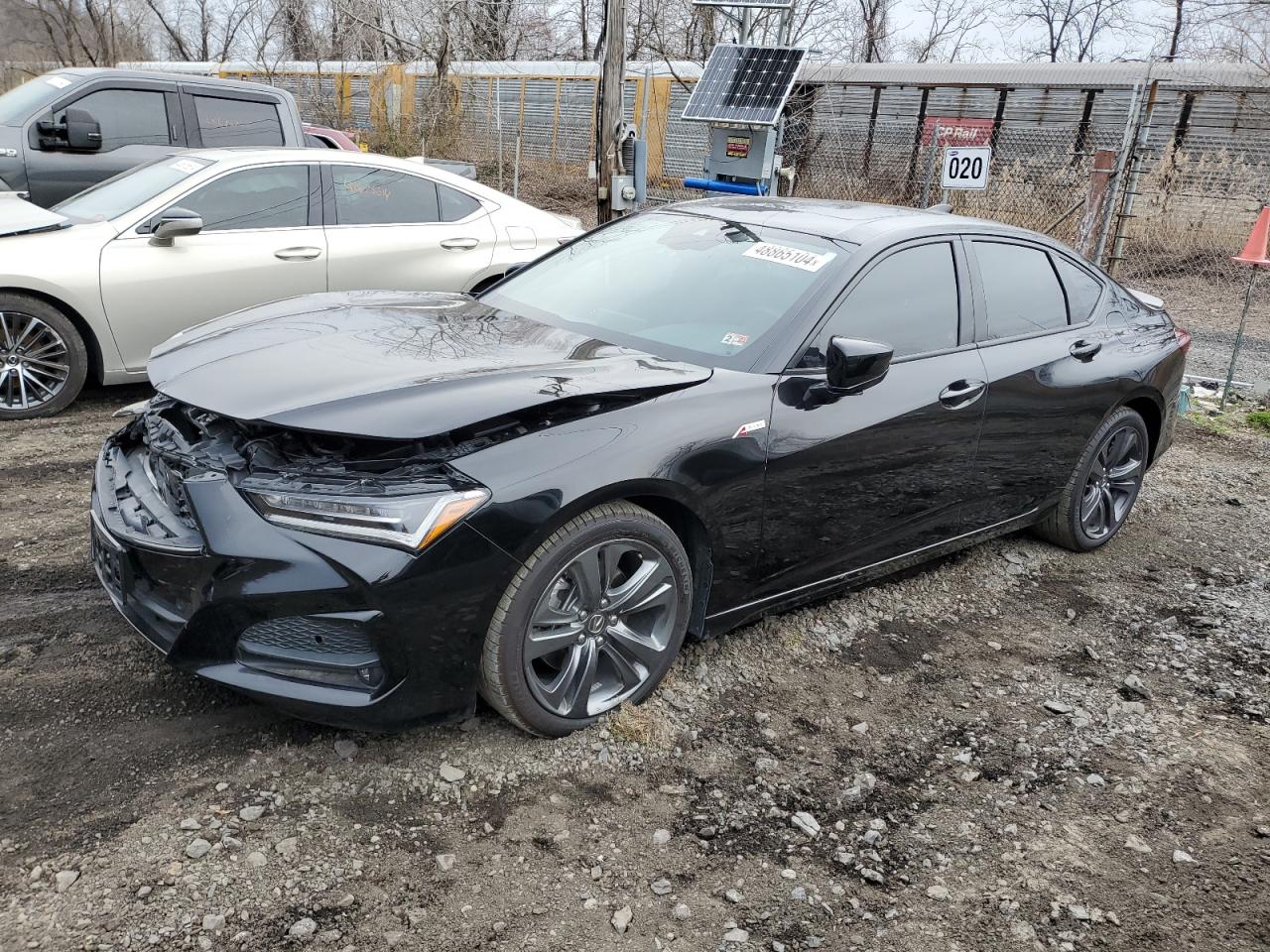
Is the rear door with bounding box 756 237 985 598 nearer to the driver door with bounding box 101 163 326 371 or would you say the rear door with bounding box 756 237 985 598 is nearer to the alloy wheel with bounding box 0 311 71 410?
the driver door with bounding box 101 163 326 371

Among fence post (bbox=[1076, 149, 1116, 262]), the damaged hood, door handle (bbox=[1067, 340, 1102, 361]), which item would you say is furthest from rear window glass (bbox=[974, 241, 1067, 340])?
fence post (bbox=[1076, 149, 1116, 262])

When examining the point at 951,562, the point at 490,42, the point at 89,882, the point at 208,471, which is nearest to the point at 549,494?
the point at 208,471

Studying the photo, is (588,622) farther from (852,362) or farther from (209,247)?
(209,247)

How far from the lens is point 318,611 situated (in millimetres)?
2588

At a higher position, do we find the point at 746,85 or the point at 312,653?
the point at 746,85

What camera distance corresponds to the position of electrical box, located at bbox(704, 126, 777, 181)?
9.91 m

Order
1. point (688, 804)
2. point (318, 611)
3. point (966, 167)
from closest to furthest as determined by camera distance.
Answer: point (318, 611) → point (688, 804) → point (966, 167)

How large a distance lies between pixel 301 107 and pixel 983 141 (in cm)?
1498

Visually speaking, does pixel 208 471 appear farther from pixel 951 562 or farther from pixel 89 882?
pixel 951 562

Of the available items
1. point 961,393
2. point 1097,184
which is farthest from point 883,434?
point 1097,184

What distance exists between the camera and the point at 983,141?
1331cm

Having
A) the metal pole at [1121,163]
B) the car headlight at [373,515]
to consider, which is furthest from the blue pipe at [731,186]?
the car headlight at [373,515]

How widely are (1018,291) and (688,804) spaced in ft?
8.77

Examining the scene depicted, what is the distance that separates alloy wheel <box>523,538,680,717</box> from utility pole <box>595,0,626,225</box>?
703cm
